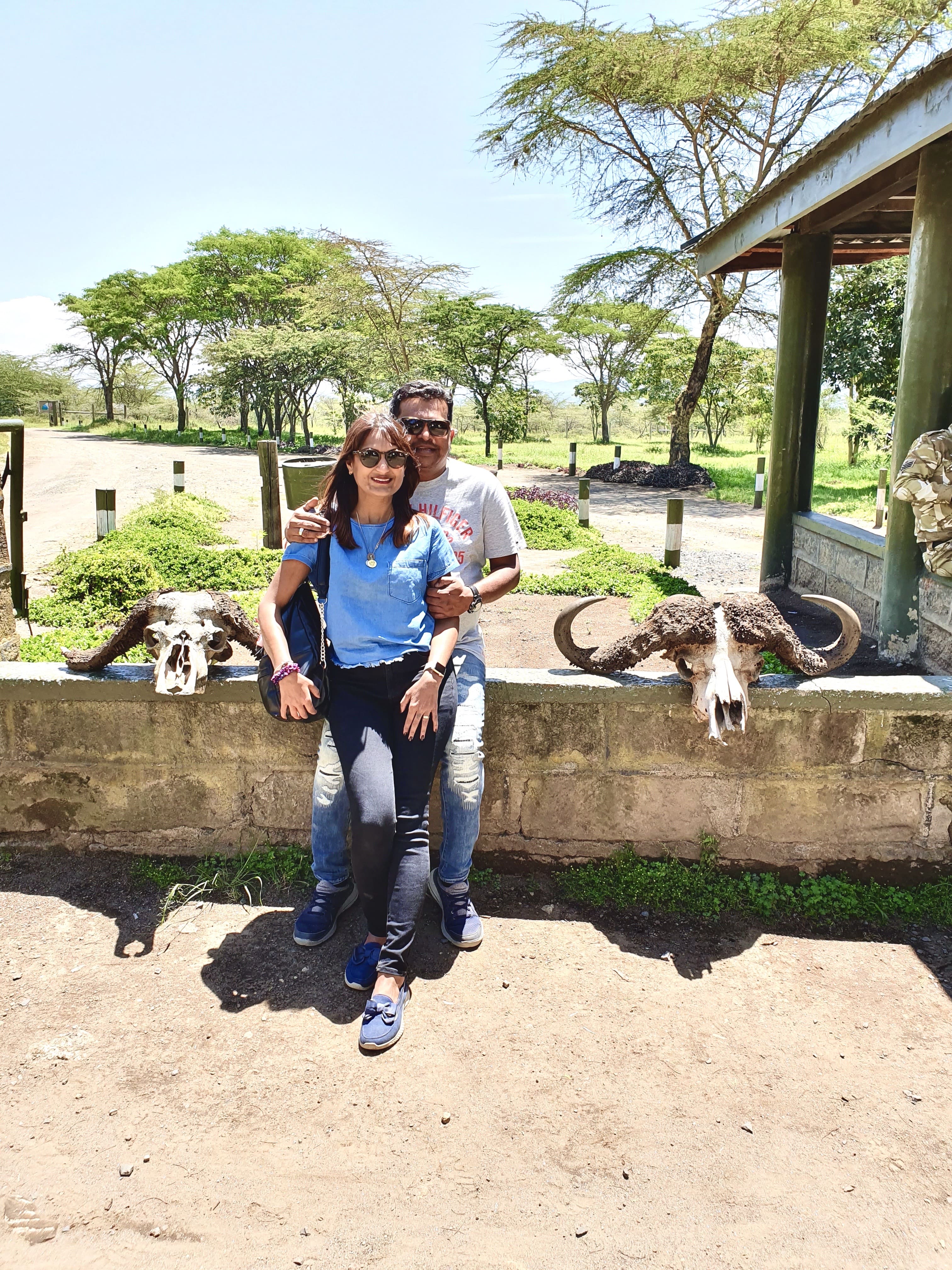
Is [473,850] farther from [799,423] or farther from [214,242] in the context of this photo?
[214,242]

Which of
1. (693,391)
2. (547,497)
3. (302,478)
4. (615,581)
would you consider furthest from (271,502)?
(693,391)

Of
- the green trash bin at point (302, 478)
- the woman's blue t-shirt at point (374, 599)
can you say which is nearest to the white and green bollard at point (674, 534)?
the green trash bin at point (302, 478)

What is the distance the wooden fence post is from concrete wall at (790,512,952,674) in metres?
6.00

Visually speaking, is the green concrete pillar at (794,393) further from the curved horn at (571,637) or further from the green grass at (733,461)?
the curved horn at (571,637)

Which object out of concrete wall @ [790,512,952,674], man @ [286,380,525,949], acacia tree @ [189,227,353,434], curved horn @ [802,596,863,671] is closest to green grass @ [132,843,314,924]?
man @ [286,380,525,949]

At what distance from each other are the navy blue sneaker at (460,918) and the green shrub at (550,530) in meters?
7.90

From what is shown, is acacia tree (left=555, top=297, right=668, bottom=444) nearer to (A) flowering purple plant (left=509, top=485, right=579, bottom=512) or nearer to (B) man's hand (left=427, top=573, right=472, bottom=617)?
(A) flowering purple plant (left=509, top=485, right=579, bottom=512)

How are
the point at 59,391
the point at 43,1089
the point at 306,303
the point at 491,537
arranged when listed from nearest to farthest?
the point at 43,1089
the point at 491,537
the point at 306,303
the point at 59,391

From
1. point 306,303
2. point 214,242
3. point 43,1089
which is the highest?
point 214,242

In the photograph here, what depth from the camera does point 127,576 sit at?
746 cm

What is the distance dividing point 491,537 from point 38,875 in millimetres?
2237

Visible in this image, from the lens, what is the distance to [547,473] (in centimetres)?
2542

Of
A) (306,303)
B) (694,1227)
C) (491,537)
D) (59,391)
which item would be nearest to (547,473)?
(306,303)

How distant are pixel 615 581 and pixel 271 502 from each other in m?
4.64
